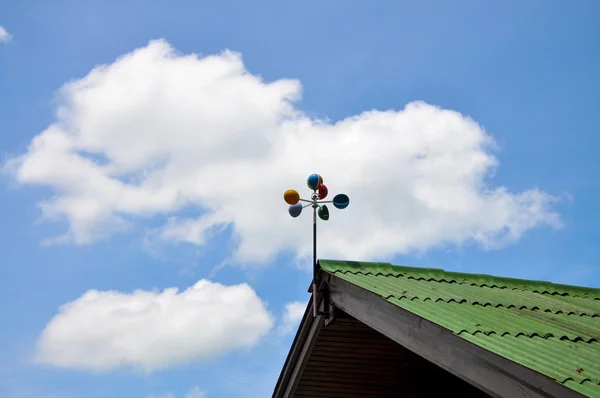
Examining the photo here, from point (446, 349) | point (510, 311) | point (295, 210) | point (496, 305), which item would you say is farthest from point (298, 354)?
point (446, 349)

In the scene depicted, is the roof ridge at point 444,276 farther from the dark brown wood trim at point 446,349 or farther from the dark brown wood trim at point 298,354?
the dark brown wood trim at point 298,354

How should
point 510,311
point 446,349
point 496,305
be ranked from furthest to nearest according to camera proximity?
point 496,305 → point 510,311 → point 446,349

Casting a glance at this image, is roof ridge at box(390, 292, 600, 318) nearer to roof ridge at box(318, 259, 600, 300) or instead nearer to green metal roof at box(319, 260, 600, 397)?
green metal roof at box(319, 260, 600, 397)

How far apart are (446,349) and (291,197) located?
10.7ft

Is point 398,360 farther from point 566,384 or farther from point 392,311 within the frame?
point 566,384

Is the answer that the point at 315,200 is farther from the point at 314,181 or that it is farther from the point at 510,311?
the point at 510,311

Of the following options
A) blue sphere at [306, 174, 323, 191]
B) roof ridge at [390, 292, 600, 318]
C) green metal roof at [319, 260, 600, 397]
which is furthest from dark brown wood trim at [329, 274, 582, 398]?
blue sphere at [306, 174, 323, 191]

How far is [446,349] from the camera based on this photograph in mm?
5969

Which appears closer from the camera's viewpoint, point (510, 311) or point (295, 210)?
point (510, 311)

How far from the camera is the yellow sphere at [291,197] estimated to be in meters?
8.62

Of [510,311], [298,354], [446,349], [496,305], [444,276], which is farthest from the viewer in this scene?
[298,354]

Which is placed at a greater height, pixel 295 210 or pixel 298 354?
pixel 295 210

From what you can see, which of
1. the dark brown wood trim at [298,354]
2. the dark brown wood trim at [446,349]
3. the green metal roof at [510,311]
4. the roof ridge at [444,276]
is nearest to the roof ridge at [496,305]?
the green metal roof at [510,311]

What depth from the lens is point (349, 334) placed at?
29.1 feet
